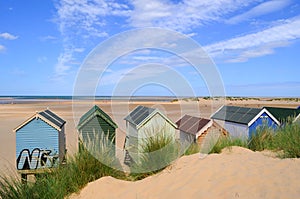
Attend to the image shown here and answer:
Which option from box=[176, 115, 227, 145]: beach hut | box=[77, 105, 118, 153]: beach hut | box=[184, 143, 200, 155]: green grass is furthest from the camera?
box=[176, 115, 227, 145]: beach hut

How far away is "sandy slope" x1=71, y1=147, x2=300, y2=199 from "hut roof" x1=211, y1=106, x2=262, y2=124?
633 centimetres

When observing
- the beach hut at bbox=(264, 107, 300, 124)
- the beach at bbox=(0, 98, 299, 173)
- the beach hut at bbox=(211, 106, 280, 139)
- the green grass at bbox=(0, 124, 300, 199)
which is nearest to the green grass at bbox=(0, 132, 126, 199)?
the green grass at bbox=(0, 124, 300, 199)

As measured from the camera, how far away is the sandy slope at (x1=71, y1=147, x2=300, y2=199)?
17.2 ft

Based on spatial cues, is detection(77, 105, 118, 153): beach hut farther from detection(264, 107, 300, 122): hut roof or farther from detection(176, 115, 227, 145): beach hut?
detection(264, 107, 300, 122): hut roof

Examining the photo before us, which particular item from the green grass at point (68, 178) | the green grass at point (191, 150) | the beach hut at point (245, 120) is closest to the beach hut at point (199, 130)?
the beach hut at point (245, 120)

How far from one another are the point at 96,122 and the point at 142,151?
11.8ft

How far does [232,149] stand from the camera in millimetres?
9203

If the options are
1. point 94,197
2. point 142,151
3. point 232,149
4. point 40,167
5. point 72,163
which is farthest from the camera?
point 40,167

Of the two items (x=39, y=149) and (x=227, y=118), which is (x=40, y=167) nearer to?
(x=39, y=149)

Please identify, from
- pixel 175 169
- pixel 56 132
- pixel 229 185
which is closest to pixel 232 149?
pixel 175 169

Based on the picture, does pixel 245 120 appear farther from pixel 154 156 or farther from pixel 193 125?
pixel 154 156

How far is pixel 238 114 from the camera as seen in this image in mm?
14945

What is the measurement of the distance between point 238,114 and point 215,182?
378 inches

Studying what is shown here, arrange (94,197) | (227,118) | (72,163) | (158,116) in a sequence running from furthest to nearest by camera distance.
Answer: (227,118), (158,116), (72,163), (94,197)
